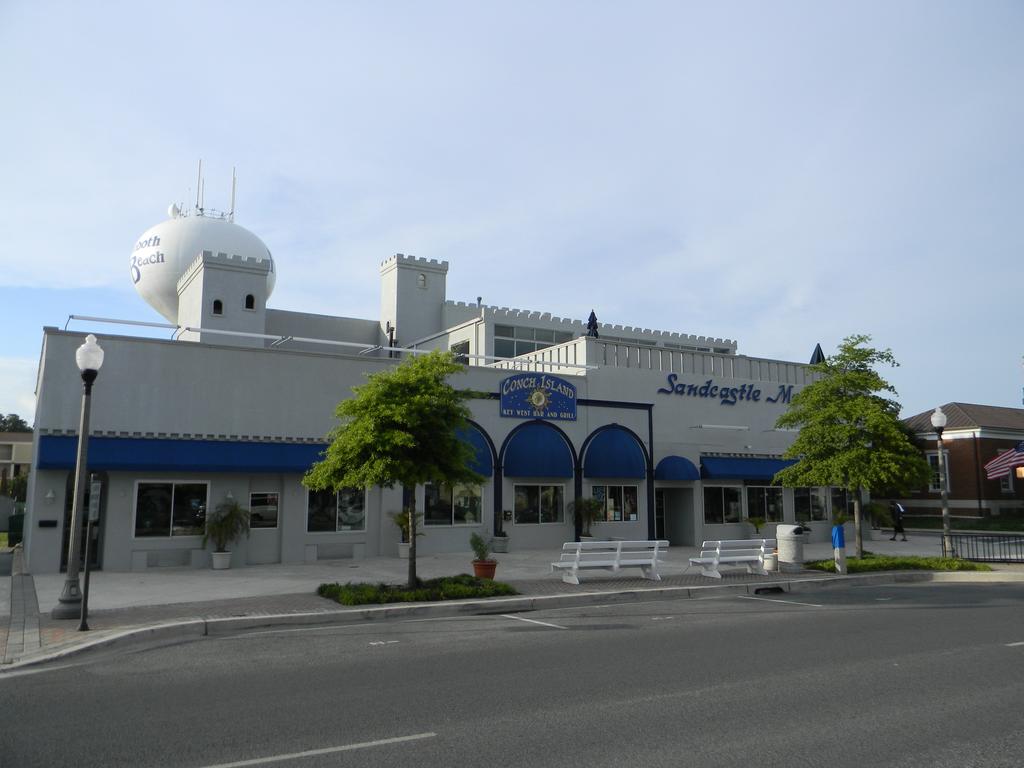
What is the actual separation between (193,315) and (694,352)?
20909 millimetres

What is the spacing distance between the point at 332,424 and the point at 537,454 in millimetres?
7072

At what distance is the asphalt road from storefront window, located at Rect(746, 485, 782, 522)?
18.8 m

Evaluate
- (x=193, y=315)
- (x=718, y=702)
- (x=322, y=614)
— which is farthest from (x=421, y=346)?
(x=718, y=702)

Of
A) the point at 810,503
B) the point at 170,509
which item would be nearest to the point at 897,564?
the point at 810,503

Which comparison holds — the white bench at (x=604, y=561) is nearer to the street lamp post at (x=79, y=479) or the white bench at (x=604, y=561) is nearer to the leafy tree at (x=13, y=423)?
the street lamp post at (x=79, y=479)

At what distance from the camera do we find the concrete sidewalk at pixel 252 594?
1176 cm

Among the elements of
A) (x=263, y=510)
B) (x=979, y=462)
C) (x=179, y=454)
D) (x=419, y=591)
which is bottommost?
(x=419, y=591)

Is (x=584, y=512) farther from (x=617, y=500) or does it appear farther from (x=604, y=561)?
(x=604, y=561)

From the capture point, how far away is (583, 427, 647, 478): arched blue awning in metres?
27.7

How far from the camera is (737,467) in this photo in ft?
100

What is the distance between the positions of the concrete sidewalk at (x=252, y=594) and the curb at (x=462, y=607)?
21 mm

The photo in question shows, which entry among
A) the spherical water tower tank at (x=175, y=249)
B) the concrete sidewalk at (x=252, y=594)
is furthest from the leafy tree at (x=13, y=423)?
the concrete sidewalk at (x=252, y=594)

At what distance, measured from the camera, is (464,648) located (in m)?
10.8

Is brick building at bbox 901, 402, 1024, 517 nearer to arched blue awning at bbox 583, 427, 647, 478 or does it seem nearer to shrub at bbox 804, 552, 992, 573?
arched blue awning at bbox 583, 427, 647, 478
